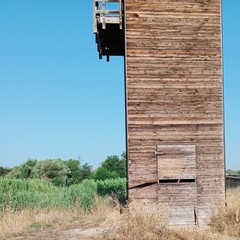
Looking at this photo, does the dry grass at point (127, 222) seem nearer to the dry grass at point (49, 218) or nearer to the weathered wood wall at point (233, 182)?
the dry grass at point (49, 218)

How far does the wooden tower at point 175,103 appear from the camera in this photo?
1722cm

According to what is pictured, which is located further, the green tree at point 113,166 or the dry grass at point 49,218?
the green tree at point 113,166

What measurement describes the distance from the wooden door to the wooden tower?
0.04m

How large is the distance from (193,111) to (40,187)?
70.1ft

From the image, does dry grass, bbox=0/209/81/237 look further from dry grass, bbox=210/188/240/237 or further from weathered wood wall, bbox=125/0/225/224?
dry grass, bbox=210/188/240/237

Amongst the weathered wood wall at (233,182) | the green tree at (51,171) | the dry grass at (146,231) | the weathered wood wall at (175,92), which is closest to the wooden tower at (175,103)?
the weathered wood wall at (175,92)

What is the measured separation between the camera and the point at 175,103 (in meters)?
17.6

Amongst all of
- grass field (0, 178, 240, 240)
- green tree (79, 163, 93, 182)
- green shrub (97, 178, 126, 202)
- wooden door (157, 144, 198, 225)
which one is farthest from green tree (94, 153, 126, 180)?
wooden door (157, 144, 198, 225)

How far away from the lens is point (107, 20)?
18219 millimetres

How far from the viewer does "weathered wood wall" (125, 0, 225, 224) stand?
17281 millimetres

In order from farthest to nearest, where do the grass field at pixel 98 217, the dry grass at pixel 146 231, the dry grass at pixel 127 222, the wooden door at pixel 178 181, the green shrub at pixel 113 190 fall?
the green shrub at pixel 113 190, the wooden door at pixel 178 181, the grass field at pixel 98 217, the dry grass at pixel 127 222, the dry grass at pixel 146 231

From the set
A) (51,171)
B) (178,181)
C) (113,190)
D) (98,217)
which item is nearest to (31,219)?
(98,217)

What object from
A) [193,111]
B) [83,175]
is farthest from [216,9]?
[83,175]

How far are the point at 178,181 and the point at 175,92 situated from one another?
3547 mm
